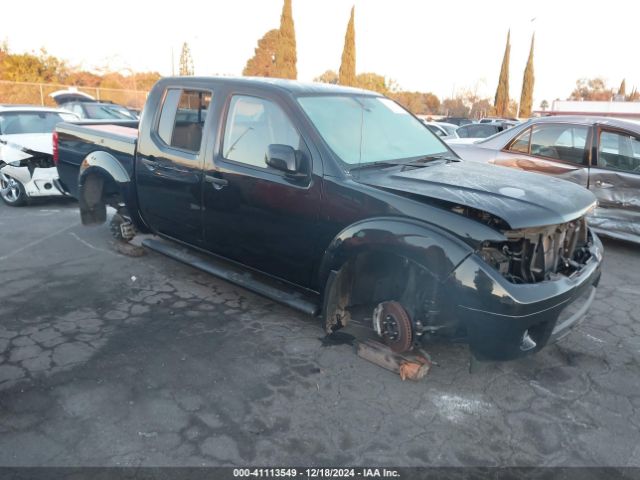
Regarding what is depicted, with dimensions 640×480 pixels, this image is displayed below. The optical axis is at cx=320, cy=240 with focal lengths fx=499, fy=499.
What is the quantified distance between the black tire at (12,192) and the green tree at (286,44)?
3051 cm

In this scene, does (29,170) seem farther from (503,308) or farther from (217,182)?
(503,308)

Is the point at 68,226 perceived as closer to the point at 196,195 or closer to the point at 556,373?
the point at 196,195

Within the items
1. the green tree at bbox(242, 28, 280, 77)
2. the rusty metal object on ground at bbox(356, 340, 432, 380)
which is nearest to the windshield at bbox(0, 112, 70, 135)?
the rusty metal object on ground at bbox(356, 340, 432, 380)

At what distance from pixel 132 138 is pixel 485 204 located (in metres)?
3.56

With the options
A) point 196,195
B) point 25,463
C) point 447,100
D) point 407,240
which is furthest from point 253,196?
point 447,100

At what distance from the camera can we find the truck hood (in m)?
2.86

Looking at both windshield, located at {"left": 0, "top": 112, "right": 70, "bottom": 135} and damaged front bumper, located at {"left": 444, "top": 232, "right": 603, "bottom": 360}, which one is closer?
damaged front bumper, located at {"left": 444, "top": 232, "right": 603, "bottom": 360}

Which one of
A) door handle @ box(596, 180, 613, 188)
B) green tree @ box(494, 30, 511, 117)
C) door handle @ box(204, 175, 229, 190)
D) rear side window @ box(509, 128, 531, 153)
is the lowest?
door handle @ box(596, 180, 613, 188)

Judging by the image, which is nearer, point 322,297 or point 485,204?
point 485,204

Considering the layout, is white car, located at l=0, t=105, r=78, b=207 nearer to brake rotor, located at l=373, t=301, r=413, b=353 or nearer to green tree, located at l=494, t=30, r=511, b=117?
brake rotor, located at l=373, t=301, r=413, b=353

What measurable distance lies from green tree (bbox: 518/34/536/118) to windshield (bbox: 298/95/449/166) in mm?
43795

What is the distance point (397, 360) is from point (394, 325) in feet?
0.83

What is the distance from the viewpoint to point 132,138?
4910 millimetres

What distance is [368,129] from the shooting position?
155 inches
